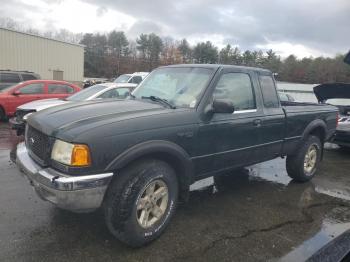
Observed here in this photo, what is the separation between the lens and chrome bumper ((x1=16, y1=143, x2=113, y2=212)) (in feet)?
9.30

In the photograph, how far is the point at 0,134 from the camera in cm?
904

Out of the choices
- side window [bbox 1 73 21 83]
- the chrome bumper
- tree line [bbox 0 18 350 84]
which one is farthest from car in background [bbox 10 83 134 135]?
tree line [bbox 0 18 350 84]

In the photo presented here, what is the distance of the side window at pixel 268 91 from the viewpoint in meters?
4.86

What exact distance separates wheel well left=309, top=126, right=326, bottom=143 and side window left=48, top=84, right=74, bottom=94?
900 cm

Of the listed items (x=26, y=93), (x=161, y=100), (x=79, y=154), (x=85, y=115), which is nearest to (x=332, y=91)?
(x=161, y=100)

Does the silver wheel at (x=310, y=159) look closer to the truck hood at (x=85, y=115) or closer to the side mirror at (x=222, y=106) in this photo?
the side mirror at (x=222, y=106)

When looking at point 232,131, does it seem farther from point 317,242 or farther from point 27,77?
point 27,77

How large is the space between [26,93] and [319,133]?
9600 millimetres

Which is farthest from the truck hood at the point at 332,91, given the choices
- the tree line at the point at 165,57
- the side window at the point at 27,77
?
the tree line at the point at 165,57

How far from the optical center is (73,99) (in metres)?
8.37

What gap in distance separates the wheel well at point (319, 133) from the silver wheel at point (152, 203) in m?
3.57

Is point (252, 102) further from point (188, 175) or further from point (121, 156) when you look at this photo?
point (121, 156)

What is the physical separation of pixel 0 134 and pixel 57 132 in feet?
23.1

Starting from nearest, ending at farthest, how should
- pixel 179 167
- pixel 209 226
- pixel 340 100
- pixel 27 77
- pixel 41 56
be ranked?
1. pixel 179 167
2. pixel 209 226
3. pixel 340 100
4. pixel 27 77
5. pixel 41 56
